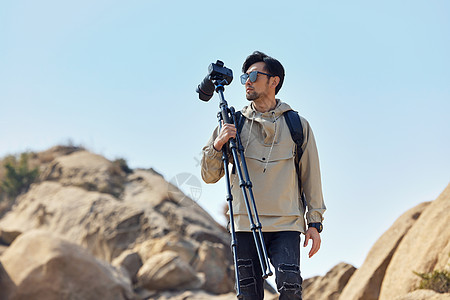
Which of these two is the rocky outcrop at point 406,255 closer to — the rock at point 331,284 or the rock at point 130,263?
the rock at point 331,284

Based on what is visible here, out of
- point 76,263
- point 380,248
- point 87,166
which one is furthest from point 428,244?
point 87,166

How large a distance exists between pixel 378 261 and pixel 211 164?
5.59 m

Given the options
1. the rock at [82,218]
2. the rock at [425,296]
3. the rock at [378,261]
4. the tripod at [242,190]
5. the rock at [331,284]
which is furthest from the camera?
the rock at [82,218]

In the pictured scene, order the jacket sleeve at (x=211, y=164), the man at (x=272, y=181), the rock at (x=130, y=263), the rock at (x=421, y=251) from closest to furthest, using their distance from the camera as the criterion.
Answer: the man at (x=272, y=181) → the jacket sleeve at (x=211, y=164) → the rock at (x=421, y=251) → the rock at (x=130, y=263)

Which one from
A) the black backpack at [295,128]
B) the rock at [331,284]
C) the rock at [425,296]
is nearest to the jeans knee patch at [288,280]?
the black backpack at [295,128]

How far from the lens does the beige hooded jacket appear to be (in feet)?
12.0

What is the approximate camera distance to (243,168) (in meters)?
3.57

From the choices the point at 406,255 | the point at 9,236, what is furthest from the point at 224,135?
the point at 9,236

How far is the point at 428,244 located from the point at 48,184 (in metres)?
16.8

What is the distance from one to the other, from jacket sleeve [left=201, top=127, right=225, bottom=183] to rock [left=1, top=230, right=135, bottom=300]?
784 centimetres

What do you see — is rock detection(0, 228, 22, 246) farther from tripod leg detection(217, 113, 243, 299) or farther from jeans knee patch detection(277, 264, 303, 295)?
jeans knee patch detection(277, 264, 303, 295)

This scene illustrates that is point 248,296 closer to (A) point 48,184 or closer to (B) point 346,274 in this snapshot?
(B) point 346,274

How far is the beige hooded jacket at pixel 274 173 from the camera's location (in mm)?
3660

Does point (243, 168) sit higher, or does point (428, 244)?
point (243, 168)
